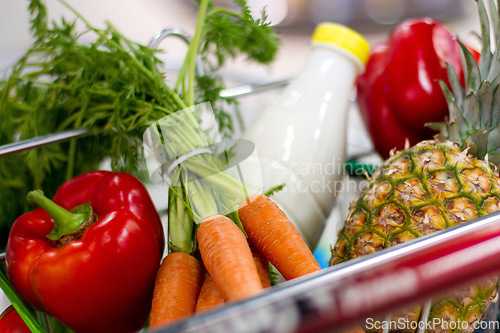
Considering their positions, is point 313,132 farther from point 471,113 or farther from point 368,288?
point 368,288

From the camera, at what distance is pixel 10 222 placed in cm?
61

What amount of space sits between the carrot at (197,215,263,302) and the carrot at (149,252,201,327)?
0.14ft

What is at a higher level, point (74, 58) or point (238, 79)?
point (74, 58)

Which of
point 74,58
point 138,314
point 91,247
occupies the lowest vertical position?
point 138,314

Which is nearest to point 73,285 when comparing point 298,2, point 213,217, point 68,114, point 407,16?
point 213,217

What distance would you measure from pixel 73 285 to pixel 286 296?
0.30 meters

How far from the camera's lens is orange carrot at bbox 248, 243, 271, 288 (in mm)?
431

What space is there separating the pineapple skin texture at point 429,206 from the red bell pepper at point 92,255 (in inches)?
9.3

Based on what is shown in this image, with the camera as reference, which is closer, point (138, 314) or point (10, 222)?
point (138, 314)

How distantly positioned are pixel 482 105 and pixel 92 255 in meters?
0.49

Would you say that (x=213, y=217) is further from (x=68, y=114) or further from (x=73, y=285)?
(x=68, y=114)

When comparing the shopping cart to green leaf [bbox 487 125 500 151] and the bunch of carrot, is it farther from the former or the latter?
green leaf [bbox 487 125 500 151]

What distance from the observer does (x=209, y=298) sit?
1.35ft

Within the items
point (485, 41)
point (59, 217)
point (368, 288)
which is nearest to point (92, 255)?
point (59, 217)
